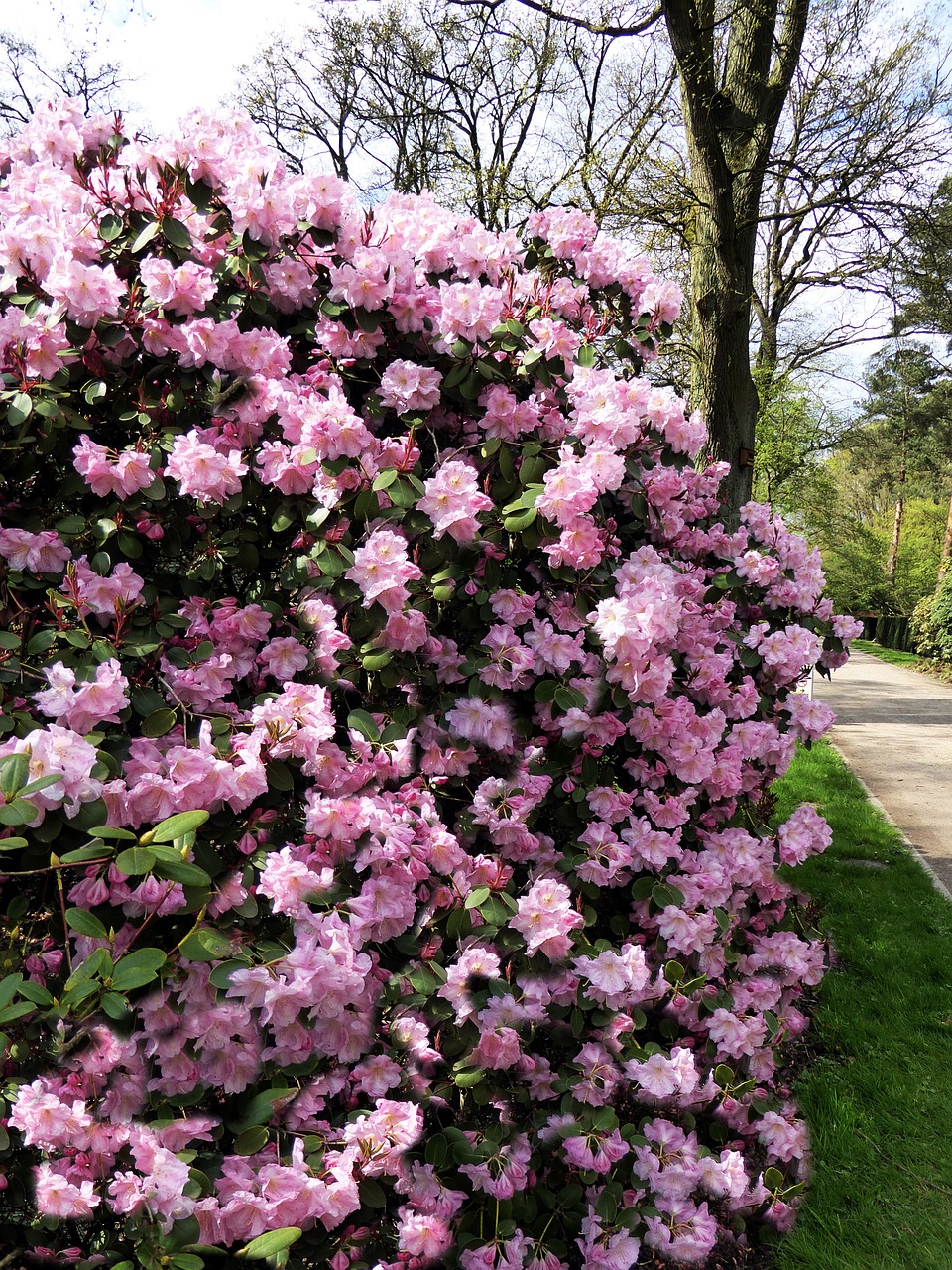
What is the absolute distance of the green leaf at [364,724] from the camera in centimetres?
188

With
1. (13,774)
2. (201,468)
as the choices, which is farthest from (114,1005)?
(201,468)

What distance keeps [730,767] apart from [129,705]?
162 cm

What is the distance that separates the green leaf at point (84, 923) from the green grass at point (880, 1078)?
90.1 inches

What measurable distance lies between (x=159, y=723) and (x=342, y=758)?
1.24 ft

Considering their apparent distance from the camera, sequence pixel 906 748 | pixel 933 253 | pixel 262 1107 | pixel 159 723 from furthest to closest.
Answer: pixel 906 748
pixel 933 253
pixel 159 723
pixel 262 1107

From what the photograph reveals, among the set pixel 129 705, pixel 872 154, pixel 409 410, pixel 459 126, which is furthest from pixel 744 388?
pixel 459 126

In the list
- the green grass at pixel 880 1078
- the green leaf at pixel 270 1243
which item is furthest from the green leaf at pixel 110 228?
the green grass at pixel 880 1078

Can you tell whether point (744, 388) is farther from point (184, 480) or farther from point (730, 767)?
point (184, 480)

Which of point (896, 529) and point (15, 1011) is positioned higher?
point (896, 529)

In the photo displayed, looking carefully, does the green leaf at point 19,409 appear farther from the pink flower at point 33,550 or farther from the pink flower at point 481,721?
the pink flower at point 481,721

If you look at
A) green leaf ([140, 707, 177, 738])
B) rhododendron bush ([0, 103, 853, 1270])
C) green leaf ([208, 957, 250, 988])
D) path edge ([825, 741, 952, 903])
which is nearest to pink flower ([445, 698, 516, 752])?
rhododendron bush ([0, 103, 853, 1270])

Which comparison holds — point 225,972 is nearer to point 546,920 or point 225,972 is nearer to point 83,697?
point 83,697

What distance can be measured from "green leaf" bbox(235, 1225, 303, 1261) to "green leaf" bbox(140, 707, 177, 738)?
88 cm

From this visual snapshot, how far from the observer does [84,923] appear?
138 cm
